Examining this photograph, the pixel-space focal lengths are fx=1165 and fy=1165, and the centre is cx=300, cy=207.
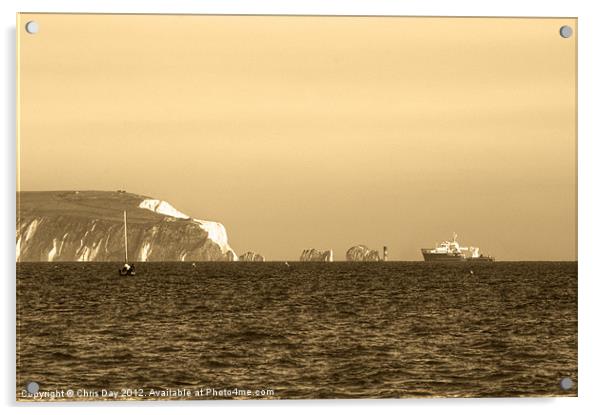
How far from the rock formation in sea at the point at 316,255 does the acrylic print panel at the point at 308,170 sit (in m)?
0.12

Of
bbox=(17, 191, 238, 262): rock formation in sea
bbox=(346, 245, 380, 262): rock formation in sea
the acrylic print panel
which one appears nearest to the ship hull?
the acrylic print panel

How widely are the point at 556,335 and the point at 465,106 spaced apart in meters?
2.91

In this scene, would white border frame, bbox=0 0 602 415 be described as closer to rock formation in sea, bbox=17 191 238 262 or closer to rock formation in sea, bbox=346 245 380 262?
rock formation in sea, bbox=17 191 238 262

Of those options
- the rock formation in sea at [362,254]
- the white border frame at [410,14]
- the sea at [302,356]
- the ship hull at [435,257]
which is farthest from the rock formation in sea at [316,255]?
the white border frame at [410,14]

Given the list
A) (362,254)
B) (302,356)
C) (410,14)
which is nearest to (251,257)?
(362,254)

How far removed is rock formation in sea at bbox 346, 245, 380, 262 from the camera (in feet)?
53.2

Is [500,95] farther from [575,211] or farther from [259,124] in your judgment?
[259,124]

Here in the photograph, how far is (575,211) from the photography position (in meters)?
13.5

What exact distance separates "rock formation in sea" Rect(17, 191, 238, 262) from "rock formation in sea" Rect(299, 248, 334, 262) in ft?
3.46

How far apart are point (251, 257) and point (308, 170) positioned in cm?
186

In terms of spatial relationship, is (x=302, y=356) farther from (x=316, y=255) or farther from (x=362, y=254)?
(x=362, y=254)

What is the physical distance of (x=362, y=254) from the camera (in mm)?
16703

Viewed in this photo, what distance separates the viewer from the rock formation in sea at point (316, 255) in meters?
15.8

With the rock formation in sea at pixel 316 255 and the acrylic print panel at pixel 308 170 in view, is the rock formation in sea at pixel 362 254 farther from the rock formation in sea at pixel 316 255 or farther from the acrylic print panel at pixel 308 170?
the rock formation in sea at pixel 316 255
